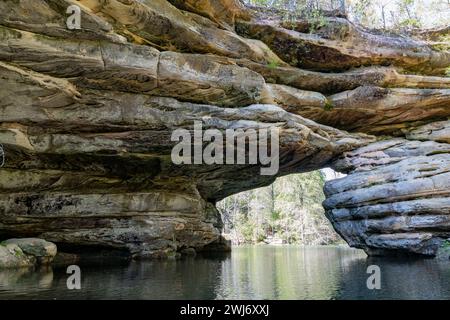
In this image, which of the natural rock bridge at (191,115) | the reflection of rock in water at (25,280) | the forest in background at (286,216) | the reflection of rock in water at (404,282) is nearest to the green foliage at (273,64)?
the natural rock bridge at (191,115)

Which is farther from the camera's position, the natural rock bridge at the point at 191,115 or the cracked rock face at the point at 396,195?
the cracked rock face at the point at 396,195

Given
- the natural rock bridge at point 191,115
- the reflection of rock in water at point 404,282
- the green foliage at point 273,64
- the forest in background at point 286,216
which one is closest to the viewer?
the reflection of rock in water at point 404,282

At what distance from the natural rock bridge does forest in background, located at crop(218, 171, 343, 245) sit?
121ft

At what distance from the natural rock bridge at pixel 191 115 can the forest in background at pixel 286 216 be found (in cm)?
3683

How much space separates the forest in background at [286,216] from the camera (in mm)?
62375

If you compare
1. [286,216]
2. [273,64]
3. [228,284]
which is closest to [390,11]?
[273,64]

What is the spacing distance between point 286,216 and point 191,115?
47781 millimetres

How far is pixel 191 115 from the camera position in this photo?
19.8 meters

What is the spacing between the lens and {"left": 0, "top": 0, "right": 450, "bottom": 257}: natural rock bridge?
1742cm

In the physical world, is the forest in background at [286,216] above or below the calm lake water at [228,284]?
above

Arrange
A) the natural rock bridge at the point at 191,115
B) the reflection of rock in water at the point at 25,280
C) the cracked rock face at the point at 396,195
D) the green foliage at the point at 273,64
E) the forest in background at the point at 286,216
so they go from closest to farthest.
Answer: the reflection of rock in water at the point at 25,280 < the natural rock bridge at the point at 191,115 < the cracked rock face at the point at 396,195 < the green foliage at the point at 273,64 < the forest in background at the point at 286,216

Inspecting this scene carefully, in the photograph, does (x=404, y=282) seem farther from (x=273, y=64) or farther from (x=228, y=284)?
(x=273, y=64)

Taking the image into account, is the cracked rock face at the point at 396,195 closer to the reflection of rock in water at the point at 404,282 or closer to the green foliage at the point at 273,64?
the reflection of rock in water at the point at 404,282
